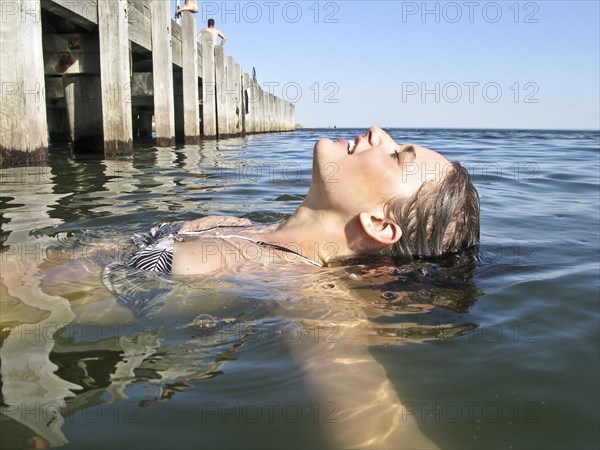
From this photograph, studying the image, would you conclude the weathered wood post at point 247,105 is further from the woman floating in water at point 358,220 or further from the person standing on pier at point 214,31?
the woman floating in water at point 358,220

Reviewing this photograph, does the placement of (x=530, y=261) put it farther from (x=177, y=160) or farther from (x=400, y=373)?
(x=177, y=160)

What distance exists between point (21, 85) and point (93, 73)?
2793 mm

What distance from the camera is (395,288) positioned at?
2729mm

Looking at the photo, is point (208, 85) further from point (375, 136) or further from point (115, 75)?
point (375, 136)

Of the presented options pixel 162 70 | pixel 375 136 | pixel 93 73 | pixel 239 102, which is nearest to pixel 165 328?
pixel 375 136

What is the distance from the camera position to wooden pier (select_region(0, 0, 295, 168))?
5379 mm

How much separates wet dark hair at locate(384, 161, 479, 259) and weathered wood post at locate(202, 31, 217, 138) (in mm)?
12513

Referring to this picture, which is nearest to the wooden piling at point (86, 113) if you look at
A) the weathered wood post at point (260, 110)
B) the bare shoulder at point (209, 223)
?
the bare shoulder at point (209, 223)

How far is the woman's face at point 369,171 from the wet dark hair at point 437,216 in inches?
2.3

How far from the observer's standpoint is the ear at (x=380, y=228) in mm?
2965

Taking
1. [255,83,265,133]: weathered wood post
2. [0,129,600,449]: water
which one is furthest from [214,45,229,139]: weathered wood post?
[0,129,600,449]: water

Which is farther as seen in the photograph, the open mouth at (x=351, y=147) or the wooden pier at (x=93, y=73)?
the wooden pier at (x=93, y=73)

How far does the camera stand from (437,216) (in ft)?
9.90

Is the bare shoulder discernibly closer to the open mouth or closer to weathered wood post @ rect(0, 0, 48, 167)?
the open mouth
